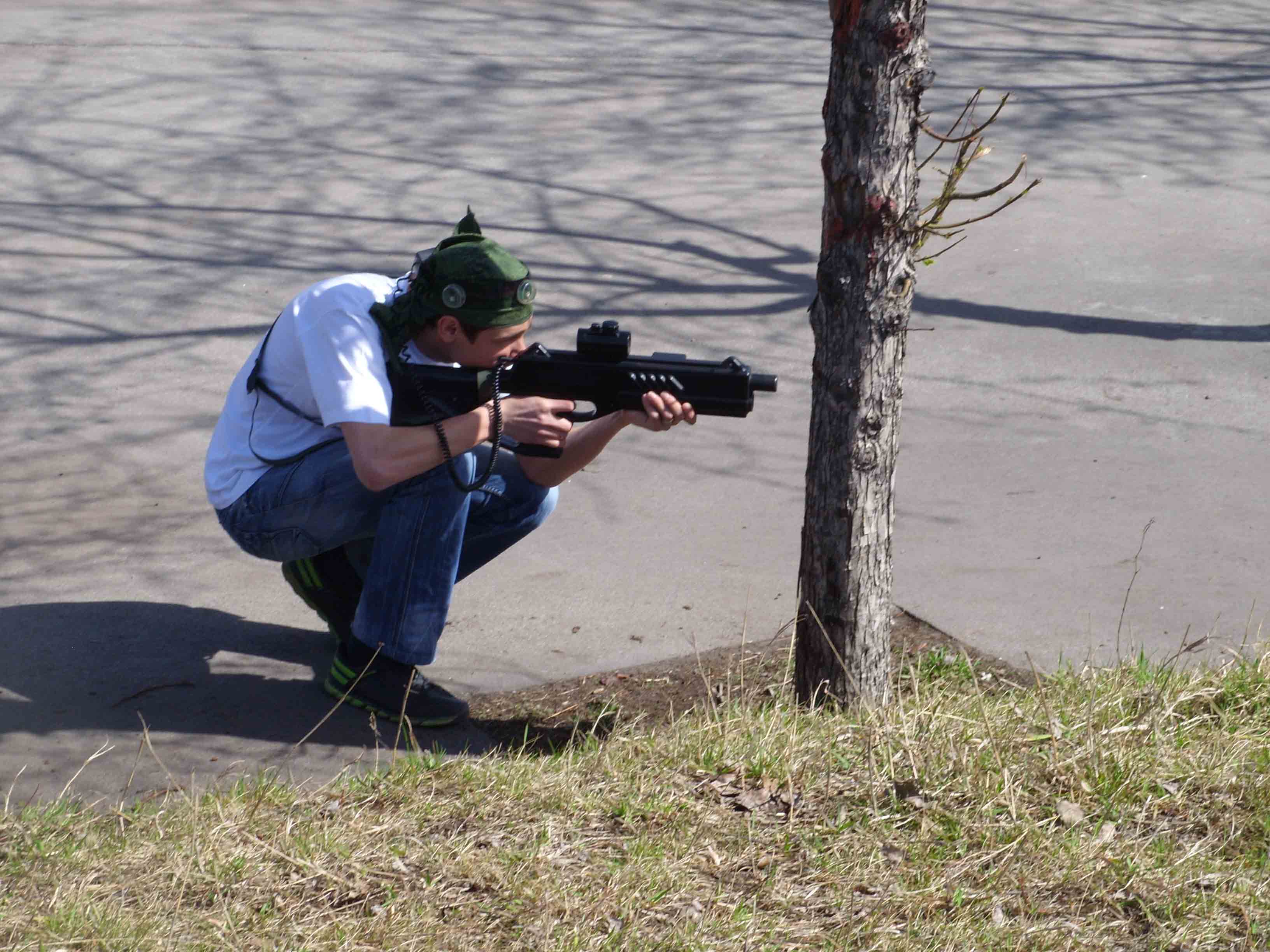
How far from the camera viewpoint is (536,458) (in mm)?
3957

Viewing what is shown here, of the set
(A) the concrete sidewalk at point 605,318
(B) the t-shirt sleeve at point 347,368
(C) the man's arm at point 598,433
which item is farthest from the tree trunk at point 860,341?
(B) the t-shirt sleeve at point 347,368

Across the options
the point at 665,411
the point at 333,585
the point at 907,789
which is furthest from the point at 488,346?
the point at 907,789

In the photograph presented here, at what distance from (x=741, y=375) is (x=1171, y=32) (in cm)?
1192

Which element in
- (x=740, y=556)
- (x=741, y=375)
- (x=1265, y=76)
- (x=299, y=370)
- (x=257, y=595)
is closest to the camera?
(x=741, y=375)

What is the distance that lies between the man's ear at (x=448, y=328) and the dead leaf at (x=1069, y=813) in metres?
1.82

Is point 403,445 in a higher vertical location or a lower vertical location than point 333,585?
higher

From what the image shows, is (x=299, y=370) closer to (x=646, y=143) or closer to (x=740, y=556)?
(x=740, y=556)

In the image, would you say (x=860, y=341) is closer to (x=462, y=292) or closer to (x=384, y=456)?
(x=462, y=292)

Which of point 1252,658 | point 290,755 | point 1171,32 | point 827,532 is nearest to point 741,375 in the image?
point 827,532

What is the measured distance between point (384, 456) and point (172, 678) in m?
1.03

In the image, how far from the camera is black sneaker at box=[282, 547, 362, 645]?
3945 millimetres

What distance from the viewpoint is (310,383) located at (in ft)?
12.1

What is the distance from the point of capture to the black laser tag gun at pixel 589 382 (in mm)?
3420

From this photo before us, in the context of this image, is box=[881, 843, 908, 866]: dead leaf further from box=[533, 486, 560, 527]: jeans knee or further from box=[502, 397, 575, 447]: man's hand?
box=[533, 486, 560, 527]: jeans knee
